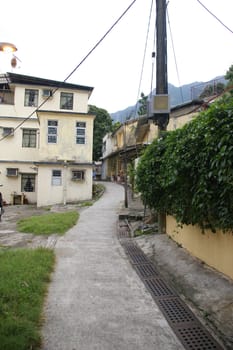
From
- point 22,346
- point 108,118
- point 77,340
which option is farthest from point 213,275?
point 108,118

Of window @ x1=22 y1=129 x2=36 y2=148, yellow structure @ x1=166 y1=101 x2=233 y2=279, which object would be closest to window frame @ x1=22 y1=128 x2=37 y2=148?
window @ x1=22 y1=129 x2=36 y2=148

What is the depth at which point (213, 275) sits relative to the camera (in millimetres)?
4750

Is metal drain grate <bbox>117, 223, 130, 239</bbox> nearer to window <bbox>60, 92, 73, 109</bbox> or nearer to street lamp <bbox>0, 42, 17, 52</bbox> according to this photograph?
street lamp <bbox>0, 42, 17, 52</bbox>

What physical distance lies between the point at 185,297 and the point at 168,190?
255 centimetres

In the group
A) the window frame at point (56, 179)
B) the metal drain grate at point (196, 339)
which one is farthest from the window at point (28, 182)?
the metal drain grate at point (196, 339)

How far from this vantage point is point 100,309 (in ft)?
12.5

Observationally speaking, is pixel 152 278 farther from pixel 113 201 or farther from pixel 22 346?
pixel 113 201

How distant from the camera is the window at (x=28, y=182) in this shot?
23203 millimetres

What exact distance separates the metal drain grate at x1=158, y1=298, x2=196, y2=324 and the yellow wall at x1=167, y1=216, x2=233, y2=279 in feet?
3.20

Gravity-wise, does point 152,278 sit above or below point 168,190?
below

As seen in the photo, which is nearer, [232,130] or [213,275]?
[232,130]

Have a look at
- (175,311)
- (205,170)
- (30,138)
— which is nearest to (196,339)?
(175,311)

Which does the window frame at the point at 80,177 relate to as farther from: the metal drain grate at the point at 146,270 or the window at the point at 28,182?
the metal drain grate at the point at 146,270

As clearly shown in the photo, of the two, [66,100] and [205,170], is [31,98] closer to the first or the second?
[66,100]
